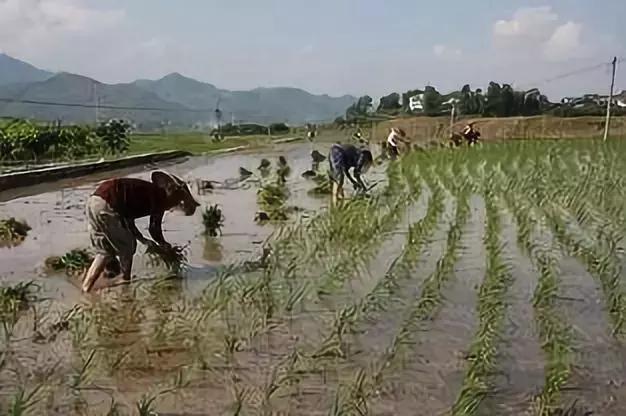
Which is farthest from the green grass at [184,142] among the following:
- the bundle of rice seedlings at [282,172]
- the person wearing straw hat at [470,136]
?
the person wearing straw hat at [470,136]

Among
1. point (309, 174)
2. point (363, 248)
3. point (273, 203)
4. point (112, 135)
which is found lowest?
point (309, 174)

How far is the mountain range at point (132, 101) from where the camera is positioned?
1775cm

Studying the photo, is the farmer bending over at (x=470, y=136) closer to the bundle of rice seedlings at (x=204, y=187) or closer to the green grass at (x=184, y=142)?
the green grass at (x=184, y=142)

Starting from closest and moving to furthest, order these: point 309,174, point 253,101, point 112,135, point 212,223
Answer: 1. point 212,223
2. point 309,174
3. point 112,135
4. point 253,101

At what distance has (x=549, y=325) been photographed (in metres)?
4.13

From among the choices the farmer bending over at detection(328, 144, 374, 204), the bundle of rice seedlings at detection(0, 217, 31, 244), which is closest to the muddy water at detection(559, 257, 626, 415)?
the bundle of rice seedlings at detection(0, 217, 31, 244)

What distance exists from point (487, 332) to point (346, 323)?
0.64 m

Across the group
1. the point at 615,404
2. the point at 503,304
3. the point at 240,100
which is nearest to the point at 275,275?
the point at 503,304

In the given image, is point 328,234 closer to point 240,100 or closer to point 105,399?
point 105,399

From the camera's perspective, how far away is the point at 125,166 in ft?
54.6

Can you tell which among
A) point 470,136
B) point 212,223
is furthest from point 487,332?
point 470,136

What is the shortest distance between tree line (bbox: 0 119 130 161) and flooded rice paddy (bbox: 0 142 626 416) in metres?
7.65

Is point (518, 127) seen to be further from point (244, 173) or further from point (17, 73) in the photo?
point (17, 73)

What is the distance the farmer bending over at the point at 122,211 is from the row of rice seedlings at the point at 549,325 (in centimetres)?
214
